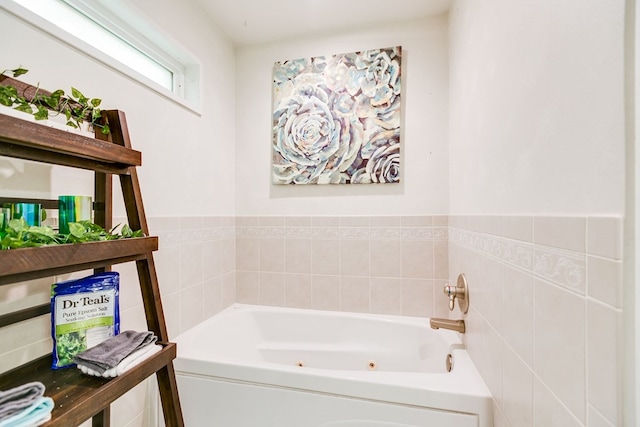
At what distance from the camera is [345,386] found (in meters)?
1.03

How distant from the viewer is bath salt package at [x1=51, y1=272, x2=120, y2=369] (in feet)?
2.43

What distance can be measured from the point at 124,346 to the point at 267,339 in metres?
1.13

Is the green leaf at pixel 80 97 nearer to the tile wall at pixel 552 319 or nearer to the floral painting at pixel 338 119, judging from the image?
the floral painting at pixel 338 119

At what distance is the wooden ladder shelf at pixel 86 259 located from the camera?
0.57 metres

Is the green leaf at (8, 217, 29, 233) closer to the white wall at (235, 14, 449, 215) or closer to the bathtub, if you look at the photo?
the bathtub

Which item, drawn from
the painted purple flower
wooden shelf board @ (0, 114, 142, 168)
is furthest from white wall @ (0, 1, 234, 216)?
the painted purple flower

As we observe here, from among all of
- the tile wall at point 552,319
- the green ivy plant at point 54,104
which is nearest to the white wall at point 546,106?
the tile wall at point 552,319

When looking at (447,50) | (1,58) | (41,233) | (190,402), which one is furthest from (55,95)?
(447,50)

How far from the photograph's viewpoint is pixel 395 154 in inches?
66.0

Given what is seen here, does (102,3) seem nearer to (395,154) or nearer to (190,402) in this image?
(395,154)

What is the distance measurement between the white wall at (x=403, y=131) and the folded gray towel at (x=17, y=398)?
1395 mm

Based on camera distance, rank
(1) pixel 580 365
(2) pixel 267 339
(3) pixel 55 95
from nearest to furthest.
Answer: (1) pixel 580 365 < (3) pixel 55 95 < (2) pixel 267 339

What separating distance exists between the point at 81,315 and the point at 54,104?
586 millimetres

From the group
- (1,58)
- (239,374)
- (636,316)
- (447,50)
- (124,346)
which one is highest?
(447,50)
